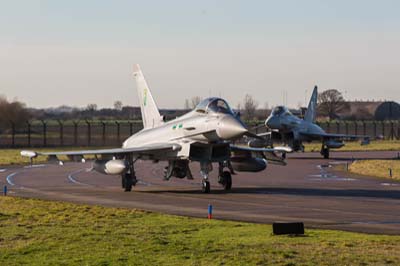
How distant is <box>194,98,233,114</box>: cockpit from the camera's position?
95.7 feet

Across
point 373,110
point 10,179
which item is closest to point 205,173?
point 10,179

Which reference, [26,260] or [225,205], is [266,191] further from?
[26,260]

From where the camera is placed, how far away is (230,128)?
2809cm

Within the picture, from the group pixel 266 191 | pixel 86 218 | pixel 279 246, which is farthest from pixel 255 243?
pixel 266 191

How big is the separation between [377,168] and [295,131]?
1318cm

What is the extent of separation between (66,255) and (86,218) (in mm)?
6409

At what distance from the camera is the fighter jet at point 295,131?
5519 centimetres

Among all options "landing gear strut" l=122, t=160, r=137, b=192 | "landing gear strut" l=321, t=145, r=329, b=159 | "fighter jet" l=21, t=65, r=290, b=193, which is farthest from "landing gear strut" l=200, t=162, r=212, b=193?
"landing gear strut" l=321, t=145, r=329, b=159

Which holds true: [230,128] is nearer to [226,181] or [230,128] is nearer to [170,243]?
[226,181]

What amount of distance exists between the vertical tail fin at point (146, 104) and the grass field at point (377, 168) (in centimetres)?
1135

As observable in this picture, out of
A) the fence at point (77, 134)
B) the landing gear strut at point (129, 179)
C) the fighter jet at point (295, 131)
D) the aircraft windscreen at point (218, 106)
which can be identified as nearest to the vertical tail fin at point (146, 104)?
the landing gear strut at point (129, 179)

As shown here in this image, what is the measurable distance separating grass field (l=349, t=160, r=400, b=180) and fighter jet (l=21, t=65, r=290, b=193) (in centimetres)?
924

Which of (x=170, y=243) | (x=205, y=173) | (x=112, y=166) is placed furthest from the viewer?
(x=112, y=166)

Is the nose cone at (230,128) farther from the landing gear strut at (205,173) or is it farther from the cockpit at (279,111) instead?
the cockpit at (279,111)
